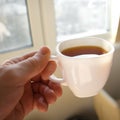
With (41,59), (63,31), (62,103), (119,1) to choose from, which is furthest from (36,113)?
(119,1)

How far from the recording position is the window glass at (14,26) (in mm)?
1015

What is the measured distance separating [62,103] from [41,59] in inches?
22.6

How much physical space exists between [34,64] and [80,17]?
65 cm

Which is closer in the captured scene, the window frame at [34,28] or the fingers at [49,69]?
the fingers at [49,69]

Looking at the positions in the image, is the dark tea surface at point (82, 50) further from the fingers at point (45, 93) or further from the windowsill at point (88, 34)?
the windowsill at point (88, 34)

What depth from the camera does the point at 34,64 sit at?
1.99 ft

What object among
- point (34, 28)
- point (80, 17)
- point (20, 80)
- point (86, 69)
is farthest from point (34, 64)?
point (80, 17)

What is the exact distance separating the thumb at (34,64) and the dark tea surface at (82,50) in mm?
67

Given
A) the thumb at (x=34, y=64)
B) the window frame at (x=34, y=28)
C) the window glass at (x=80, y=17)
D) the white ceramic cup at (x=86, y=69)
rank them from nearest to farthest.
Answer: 1. the white ceramic cup at (x=86, y=69)
2. the thumb at (x=34, y=64)
3. the window frame at (x=34, y=28)
4. the window glass at (x=80, y=17)

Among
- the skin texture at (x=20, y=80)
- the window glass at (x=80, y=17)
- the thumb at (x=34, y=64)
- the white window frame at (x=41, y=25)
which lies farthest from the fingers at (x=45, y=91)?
the window glass at (x=80, y=17)

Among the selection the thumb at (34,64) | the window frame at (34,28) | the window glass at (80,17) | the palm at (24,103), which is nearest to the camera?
the thumb at (34,64)

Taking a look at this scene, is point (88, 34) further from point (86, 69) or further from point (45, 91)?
point (86, 69)

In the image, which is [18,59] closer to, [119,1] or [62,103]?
[62,103]

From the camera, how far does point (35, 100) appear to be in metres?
0.75
